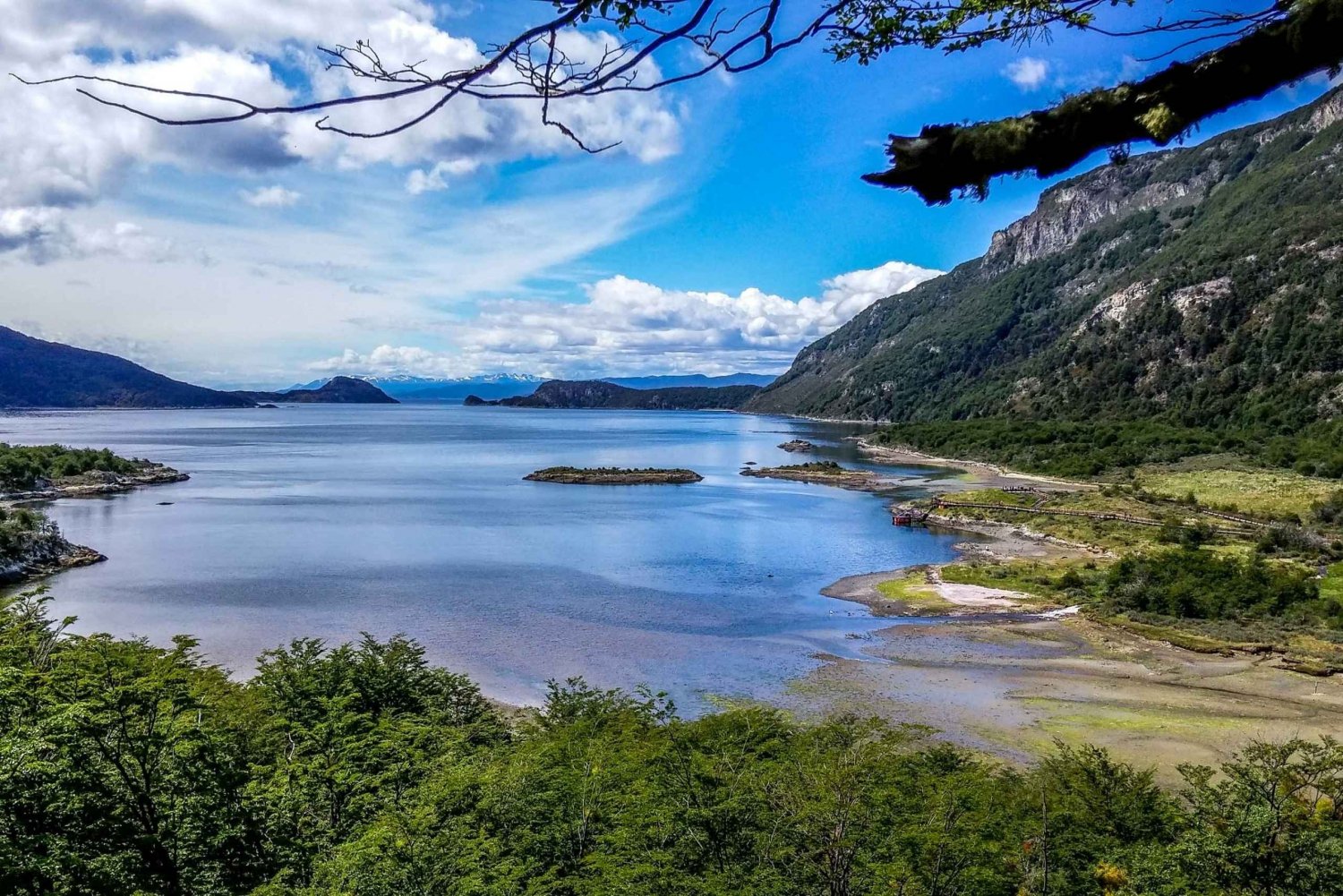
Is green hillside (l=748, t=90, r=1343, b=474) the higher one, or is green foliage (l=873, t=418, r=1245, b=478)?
green hillside (l=748, t=90, r=1343, b=474)

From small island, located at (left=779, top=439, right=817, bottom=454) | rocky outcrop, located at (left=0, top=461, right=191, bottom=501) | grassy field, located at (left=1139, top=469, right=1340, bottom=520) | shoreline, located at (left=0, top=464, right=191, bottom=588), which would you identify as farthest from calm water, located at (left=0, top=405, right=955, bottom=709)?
small island, located at (left=779, top=439, right=817, bottom=454)

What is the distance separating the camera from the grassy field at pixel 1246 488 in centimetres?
6326

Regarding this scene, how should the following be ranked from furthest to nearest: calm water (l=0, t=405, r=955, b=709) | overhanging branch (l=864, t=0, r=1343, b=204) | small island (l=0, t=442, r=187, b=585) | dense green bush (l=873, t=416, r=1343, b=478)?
dense green bush (l=873, t=416, r=1343, b=478) < small island (l=0, t=442, r=187, b=585) < calm water (l=0, t=405, r=955, b=709) < overhanging branch (l=864, t=0, r=1343, b=204)

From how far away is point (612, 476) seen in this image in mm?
98250

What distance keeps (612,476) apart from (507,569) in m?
51.0

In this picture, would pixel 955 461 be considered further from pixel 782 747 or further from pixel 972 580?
pixel 782 747

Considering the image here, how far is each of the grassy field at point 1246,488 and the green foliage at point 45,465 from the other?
353 ft

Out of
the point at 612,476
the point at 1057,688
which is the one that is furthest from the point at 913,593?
the point at 612,476

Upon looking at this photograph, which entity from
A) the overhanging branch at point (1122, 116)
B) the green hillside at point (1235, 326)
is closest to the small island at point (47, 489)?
the overhanging branch at point (1122, 116)

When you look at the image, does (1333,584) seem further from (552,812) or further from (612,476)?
(612,476)

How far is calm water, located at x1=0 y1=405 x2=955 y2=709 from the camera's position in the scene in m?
32.6

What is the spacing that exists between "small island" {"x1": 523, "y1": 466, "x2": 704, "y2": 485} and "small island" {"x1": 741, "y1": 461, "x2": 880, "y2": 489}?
1161cm

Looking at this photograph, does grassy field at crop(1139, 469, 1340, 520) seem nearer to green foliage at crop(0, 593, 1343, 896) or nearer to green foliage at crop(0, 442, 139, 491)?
green foliage at crop(0, 593, 1343, 896)

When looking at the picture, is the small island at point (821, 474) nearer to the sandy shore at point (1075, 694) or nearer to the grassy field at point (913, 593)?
the grassy field at point (913, 593)
